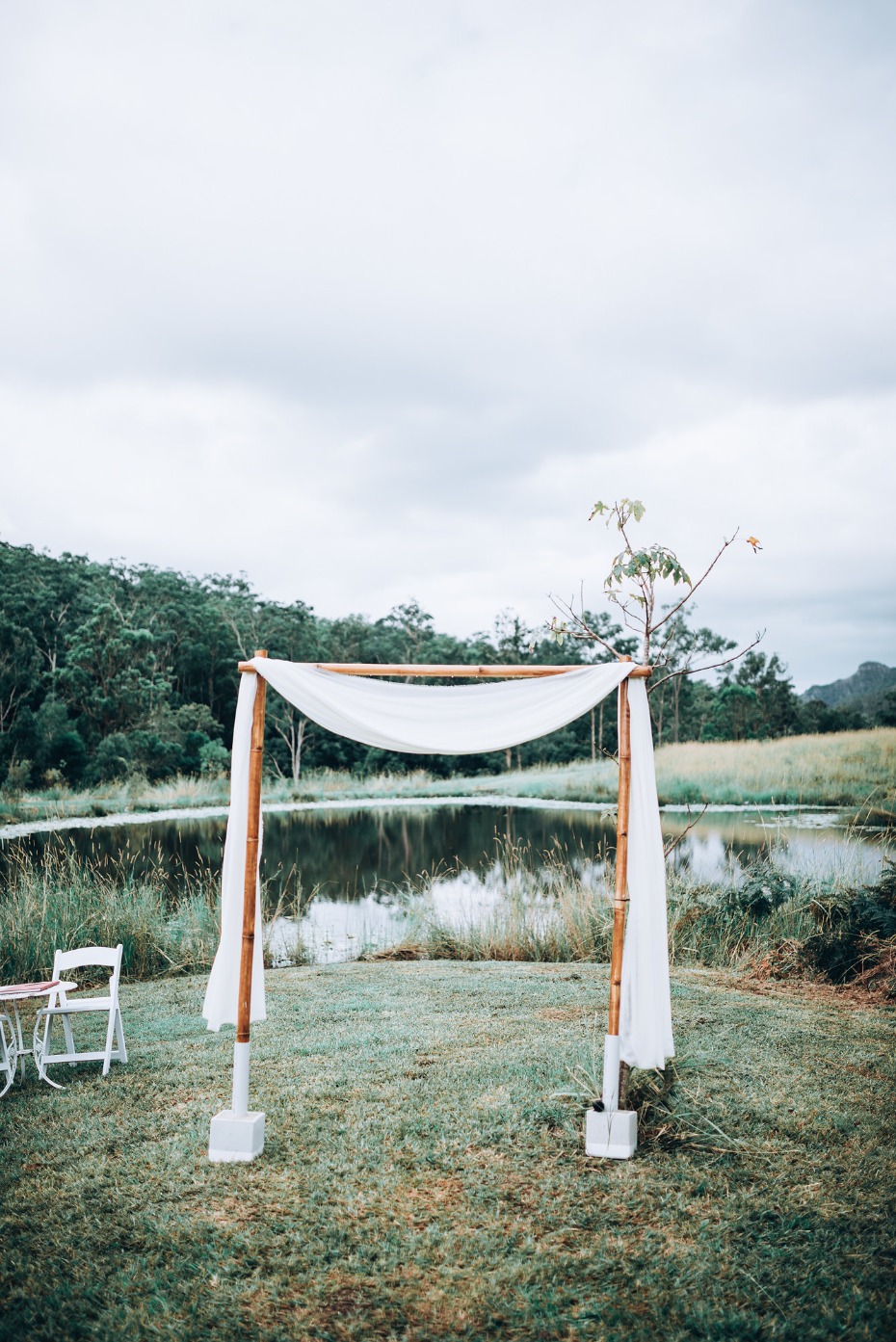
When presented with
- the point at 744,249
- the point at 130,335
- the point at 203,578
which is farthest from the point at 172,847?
the point at 203,578

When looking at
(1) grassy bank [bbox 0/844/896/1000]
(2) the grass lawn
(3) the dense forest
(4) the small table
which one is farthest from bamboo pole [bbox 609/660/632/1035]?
(3) the dense forest

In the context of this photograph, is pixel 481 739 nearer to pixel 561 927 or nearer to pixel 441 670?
pixel 441 670

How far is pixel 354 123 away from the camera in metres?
9.82

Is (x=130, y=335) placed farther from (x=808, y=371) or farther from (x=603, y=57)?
(x=808, y=371)

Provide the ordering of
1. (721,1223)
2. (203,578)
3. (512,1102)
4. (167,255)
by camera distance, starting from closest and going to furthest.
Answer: (721,1223), (512,1102), (167,255), (203,578)

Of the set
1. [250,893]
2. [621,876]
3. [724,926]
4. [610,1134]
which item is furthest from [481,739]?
[724,926]

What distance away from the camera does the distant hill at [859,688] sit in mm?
22500

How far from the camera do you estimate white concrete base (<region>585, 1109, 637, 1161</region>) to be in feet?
10.8

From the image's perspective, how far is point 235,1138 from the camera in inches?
130

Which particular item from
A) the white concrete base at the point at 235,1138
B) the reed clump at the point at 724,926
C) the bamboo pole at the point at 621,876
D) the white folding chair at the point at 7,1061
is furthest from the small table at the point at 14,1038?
the reed clump at the point at 724,926

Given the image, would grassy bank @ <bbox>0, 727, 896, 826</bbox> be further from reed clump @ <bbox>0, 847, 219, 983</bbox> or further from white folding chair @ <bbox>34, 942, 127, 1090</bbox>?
white folding chair @ <bbox>34, 942, 127, 1090</bbox>

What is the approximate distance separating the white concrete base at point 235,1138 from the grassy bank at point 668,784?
14445mm

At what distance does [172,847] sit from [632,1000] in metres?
12.0

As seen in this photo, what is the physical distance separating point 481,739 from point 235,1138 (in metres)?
1.80
